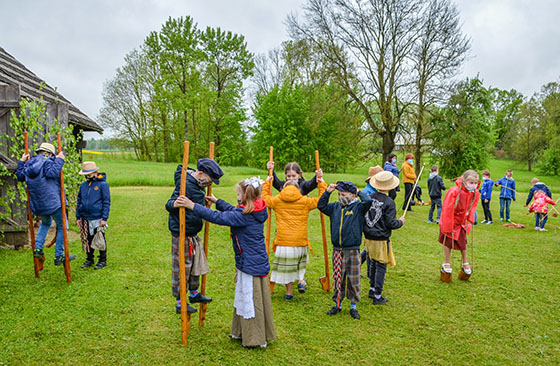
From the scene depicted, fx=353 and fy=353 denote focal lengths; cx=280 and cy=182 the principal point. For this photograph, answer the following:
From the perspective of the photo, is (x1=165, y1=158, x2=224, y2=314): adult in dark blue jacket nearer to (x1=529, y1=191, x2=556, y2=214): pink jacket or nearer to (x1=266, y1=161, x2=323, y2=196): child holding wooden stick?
(x1=266, y1=161, x2=323, y2=196): child holding wooden stick

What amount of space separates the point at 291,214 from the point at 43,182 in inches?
176

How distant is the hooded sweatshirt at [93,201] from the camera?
6.70m

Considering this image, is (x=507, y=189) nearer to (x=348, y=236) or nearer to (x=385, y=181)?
(x=385, y=181)

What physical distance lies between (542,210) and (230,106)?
112 ft

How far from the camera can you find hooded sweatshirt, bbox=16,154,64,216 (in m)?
6.17

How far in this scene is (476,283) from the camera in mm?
6789

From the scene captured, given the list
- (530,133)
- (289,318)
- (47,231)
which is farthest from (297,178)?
(530,133)

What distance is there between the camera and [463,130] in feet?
74.1

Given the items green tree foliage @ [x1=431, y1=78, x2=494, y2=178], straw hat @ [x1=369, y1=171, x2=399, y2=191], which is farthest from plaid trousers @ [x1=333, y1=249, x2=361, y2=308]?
green tree foliage @ [x1=431, y1=78, x2=494, y2=178]

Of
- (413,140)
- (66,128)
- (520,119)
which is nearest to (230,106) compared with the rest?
(413,140)

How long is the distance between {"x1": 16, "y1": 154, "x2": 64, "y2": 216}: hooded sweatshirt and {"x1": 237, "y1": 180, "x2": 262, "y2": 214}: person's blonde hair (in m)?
4.12

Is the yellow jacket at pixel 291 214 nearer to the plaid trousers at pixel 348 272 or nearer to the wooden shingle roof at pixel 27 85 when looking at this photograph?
the plaid trousers at pixel 348 272

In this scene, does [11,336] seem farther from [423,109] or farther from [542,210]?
[423,109]

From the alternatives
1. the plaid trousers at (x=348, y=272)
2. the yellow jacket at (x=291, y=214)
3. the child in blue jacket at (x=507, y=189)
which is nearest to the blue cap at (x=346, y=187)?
the yellow jacket at (x=291, y=214)
